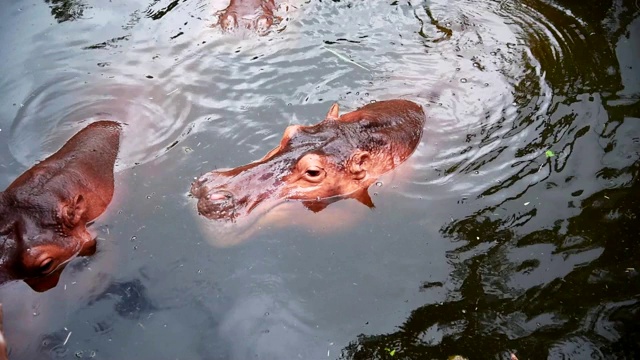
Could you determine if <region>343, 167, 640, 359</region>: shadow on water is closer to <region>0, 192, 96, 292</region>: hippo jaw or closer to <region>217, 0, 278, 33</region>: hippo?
<region>0, 192, 96, 292</region>: hippo jaw

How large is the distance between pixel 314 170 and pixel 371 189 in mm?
739

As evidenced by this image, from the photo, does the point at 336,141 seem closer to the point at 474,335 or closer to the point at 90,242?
the point at 474,335

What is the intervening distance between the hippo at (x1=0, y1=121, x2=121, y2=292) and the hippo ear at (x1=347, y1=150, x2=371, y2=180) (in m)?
2.37

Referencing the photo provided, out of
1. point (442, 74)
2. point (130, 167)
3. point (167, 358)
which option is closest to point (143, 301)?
point (167, 358)

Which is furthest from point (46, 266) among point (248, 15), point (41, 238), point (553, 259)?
point (553, 259)

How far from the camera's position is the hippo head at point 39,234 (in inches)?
180

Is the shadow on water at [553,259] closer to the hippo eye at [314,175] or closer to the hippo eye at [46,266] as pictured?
the hippo eye at [314,175]

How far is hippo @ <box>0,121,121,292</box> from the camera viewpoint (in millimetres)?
4578

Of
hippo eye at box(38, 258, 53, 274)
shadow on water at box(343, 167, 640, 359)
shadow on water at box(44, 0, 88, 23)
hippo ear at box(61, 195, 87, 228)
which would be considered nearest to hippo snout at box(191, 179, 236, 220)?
hippo ear at box(61, 195, 87, 228)

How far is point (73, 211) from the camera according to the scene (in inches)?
195

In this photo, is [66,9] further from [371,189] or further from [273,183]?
[371,189]

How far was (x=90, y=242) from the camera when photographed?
17.0 ft

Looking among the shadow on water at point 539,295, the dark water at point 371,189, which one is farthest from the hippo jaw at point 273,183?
the shadow on water at point 539,295

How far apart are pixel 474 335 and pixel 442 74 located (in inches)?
134
